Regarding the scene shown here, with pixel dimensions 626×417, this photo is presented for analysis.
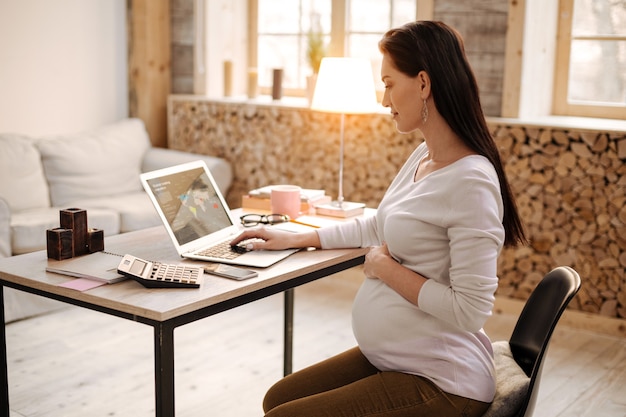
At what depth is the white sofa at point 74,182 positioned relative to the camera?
3688 mm

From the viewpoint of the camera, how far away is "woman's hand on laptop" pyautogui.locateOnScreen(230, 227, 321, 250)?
2.27 metres

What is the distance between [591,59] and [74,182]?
2749 millimetres

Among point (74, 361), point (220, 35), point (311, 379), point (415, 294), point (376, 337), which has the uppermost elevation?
point (220, 35)

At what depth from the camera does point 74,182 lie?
430 cm

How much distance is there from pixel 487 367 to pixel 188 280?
28.7 inches

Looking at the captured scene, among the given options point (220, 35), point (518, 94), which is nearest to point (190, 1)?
point (220, 35)

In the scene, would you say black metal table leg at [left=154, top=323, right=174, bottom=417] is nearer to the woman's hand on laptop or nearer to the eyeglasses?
the woman's hand on laptop

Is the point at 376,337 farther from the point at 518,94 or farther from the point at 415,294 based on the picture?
the point at 518,94

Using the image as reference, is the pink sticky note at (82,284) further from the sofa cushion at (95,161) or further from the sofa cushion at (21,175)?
the sofa cushion at (95,161)

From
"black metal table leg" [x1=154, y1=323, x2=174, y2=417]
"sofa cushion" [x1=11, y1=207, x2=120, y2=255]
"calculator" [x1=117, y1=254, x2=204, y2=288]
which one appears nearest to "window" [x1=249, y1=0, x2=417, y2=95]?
"sofa cushion" [x1=11, y1=207, x2=120, y2=255]

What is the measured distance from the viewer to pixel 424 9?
400cm

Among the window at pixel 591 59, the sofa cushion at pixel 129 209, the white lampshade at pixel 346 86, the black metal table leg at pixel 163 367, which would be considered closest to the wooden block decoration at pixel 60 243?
the black metal table leg at pixel 163 367

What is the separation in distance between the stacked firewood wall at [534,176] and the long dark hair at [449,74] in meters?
1.92

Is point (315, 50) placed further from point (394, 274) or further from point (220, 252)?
point (394, 274)
